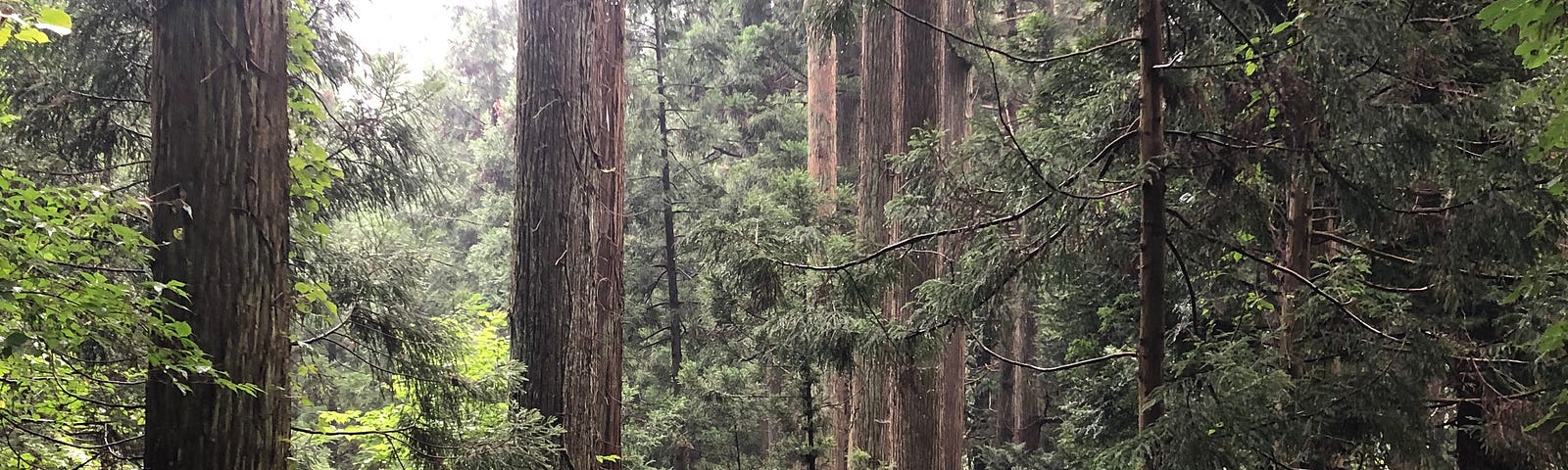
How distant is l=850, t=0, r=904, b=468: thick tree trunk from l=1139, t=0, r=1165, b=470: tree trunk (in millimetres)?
2902

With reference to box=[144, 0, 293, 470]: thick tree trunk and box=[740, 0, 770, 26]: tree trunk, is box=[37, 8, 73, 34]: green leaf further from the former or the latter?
box=[740, 0, 770, 26]: tree trunk

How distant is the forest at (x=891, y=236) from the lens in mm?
2836

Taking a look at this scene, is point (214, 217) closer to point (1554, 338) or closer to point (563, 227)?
point (563, 227)

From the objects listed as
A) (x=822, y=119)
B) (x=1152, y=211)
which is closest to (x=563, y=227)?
(x=1152, y=211)

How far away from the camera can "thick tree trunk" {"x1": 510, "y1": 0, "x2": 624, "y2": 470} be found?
4.59m

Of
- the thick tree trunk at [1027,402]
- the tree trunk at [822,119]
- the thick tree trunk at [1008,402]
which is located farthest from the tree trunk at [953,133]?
the thick tree trunk at [1008,402]

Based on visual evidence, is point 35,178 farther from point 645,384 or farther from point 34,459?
point 645,384

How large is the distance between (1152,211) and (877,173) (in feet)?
10.6

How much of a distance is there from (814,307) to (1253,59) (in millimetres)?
2596

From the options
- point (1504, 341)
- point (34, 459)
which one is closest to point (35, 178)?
point (34, 459)

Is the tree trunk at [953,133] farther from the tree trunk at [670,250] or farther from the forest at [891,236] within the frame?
the tree trunk at [670,250]

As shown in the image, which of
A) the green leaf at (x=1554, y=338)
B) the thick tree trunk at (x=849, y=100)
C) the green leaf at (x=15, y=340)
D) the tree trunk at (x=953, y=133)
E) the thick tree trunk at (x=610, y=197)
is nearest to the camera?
the green leaf at (x=15, y=340)

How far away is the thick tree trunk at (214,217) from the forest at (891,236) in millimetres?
11

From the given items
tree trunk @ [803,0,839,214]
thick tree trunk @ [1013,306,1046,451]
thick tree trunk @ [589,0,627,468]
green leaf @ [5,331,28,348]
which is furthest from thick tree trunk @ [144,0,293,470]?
thick tree trunk @ [1013,306,1046,451]
